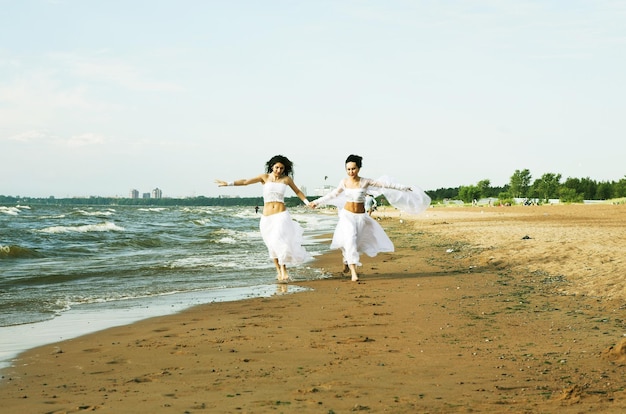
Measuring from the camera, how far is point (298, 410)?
13.7 ft

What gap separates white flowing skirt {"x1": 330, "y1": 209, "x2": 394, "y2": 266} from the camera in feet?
40.7

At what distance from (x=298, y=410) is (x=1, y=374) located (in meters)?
2.80

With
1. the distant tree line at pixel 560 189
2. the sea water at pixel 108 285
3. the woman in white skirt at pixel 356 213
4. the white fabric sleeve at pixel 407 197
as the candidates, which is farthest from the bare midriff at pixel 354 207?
the distant tree line at pixel 560 189

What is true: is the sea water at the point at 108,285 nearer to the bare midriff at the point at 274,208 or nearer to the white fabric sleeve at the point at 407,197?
the bare midriff at the point at 274,208

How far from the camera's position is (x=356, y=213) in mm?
12742

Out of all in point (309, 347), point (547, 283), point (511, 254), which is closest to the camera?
point (309, 347)

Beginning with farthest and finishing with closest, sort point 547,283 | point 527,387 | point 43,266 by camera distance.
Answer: point 43,266
point 547,283
point 527,387

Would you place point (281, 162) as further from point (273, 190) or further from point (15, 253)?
point (15, 253)

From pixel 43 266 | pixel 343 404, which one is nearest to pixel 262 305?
pixel 343 404

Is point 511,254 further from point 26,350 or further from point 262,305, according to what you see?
point 26,350

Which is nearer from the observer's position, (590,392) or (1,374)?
(590,392)

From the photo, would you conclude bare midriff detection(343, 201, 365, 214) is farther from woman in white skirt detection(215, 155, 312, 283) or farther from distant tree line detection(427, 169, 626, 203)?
distant tree line detection(427, 169, 626, 203)

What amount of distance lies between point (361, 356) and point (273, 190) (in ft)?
24.9

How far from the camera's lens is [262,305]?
9.13 metres
